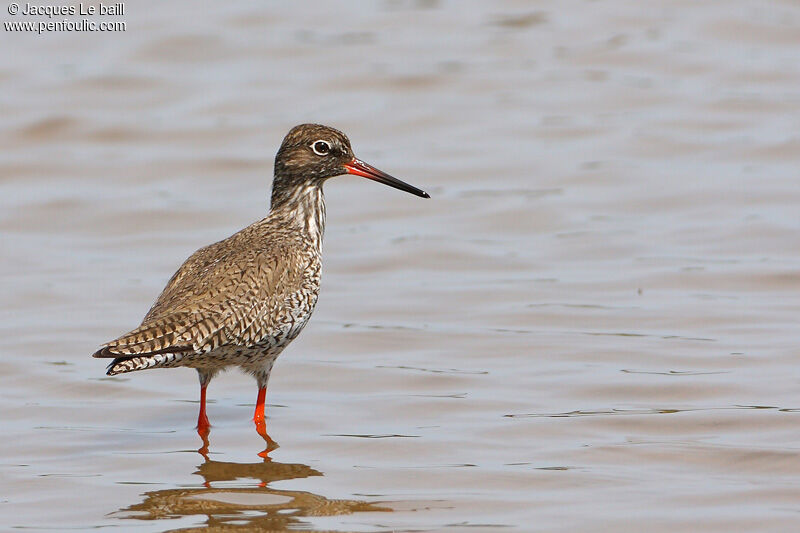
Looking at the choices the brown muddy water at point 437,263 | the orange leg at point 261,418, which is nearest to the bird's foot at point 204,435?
the brown muddy water at point 437,263

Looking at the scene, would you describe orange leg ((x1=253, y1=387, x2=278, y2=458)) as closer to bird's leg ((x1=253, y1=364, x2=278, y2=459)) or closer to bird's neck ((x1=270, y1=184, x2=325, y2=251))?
bird's leg ((x1=253, y1=364, x2=278, y2=459))

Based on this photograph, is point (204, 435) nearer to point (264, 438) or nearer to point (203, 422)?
point (203, 422)

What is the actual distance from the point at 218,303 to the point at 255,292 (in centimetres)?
34

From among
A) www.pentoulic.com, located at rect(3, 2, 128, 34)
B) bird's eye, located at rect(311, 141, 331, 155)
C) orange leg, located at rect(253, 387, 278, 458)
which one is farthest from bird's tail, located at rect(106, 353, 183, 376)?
www.pentoulic.com, located at rect(3, 2, 128, 34)

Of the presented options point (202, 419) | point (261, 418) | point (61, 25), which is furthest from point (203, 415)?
point (61, 25)

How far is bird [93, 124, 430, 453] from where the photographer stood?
9.36m

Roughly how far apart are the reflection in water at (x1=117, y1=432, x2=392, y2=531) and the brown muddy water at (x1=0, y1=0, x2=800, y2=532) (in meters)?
0.03

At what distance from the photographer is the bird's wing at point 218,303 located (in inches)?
364

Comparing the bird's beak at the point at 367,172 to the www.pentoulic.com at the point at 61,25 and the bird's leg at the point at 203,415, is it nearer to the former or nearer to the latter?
the bird's leg at the point at 203,415

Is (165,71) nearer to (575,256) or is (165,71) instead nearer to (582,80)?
(582,80)

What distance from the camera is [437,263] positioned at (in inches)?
585

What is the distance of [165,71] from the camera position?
21812 mm

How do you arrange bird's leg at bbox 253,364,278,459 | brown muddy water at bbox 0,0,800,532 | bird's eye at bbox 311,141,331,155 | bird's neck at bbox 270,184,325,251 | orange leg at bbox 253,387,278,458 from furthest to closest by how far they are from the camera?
bird's eye at bbox 311,141,331,155, bird's neck at bbox 270,184,325,251, bird's leg at bbox 253,364,278,459, orange leg at bbox 253,387,278,458, brown muddy water at bbox 0,0,800,532

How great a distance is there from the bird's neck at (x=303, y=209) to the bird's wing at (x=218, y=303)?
47 centimetres
